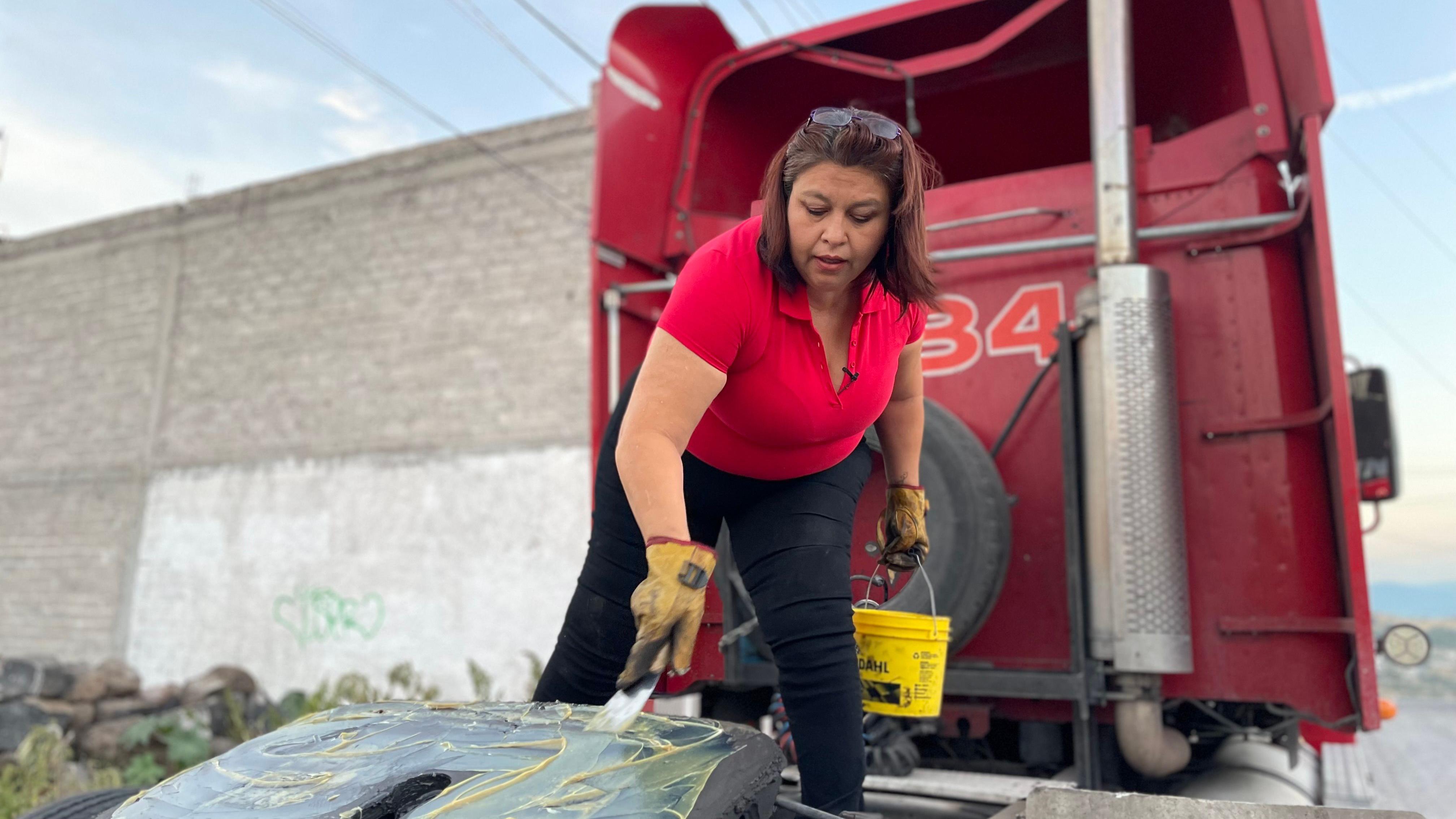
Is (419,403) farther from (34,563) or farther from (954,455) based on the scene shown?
(954,455)

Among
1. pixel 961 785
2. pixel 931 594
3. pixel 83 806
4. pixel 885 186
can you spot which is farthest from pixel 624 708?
pixel 961 785

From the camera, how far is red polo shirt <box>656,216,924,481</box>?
1.56m

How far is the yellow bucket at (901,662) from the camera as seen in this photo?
1975 mm

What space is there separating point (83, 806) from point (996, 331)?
2544 millimetres

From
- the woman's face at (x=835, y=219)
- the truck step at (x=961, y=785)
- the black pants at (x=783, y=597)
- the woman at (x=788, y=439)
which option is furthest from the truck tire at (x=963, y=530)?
the woman's face at (x=835, y=219)

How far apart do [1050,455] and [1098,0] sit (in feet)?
4.26

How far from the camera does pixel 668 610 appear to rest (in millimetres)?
1412

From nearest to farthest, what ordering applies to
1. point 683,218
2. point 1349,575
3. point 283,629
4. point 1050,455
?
point 1349,575 < point 1050,455 < point 683,218 < point 283,629

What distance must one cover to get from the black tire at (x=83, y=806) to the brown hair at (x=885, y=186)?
1443mm

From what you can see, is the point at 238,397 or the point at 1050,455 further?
the point at 238,397

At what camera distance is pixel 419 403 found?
8.63 m

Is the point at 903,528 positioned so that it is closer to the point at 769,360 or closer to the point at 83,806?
the point at 769,360

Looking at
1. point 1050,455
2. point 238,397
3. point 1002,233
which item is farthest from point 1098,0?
point 238,397

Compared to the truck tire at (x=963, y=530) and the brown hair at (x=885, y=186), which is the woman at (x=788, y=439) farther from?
the truck tire at (x=963, y=530)
